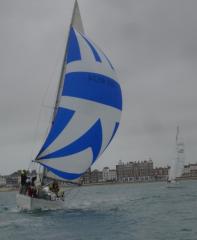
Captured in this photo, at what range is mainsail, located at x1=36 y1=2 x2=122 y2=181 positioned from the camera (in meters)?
21.0

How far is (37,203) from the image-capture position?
20750 mm

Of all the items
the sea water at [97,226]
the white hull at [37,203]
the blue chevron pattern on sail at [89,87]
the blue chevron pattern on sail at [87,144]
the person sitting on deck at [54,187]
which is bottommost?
the sea water at [97,226]

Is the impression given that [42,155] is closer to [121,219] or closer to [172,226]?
[121,219]

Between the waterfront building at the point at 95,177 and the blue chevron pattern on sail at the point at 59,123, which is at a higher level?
the waterfront building at the point at 95,177

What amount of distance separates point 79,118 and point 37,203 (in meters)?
3.85

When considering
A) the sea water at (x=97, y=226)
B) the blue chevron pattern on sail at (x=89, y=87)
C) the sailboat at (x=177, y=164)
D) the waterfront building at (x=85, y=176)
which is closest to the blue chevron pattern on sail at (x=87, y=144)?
the waterfront building at (x=85, y=176)

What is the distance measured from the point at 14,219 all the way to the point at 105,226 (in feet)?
15.1

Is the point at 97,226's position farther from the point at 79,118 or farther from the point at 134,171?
the point at 134,171

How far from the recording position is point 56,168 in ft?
68.7

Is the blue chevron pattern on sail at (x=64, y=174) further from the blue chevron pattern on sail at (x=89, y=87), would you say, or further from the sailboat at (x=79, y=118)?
the blue chevron pattern on sail at (x=89, y=87)

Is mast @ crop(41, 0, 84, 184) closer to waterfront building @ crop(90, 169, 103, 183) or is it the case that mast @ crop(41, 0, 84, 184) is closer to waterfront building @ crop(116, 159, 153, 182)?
waterfront building @ crop(116, 159, 153, 182)

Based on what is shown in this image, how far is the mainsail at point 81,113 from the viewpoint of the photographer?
21047mm

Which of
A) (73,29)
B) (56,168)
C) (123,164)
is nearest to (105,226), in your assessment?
(56,168)

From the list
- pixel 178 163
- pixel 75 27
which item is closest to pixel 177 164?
pixel 178 163
